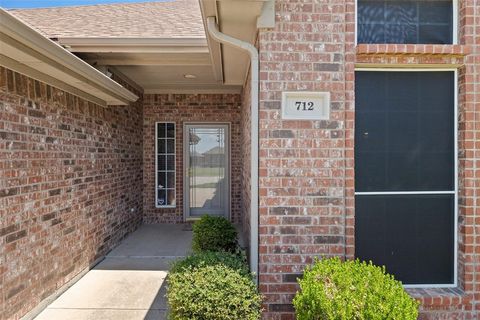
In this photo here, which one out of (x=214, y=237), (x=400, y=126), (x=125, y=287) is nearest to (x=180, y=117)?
(x=214, y=237)

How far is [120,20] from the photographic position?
5.39 m

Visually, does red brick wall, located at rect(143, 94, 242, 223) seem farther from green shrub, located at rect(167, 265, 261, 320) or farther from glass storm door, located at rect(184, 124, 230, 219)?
green shrub, located at rect(167, 265, 261, 320)

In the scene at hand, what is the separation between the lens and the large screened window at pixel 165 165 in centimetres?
749

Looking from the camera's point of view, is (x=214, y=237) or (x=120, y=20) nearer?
(x=214, y=237)

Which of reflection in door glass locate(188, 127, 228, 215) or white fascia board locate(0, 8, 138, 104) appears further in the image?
reflection in door glass locate(188, 127, 228, 215)

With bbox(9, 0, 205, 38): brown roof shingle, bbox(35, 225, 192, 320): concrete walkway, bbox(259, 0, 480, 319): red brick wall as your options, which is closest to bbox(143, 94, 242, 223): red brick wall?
bbox(35, 225, 192, 320): concrete walkway

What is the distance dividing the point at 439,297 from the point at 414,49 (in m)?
2.28

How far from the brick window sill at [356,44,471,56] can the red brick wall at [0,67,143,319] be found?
340 cm

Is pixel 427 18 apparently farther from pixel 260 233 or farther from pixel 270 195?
pixel 260 233

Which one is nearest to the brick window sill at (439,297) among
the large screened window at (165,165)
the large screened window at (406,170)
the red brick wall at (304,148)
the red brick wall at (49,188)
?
the red brick wall at (304,148)

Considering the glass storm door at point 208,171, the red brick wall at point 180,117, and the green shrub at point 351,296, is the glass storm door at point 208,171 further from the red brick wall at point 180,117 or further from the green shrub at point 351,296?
the green shrub at point 351,296

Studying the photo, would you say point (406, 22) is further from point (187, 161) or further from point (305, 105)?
point (187, 161)

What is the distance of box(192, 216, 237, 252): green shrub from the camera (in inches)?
163

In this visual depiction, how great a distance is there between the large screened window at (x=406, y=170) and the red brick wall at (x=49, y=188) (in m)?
3.32
